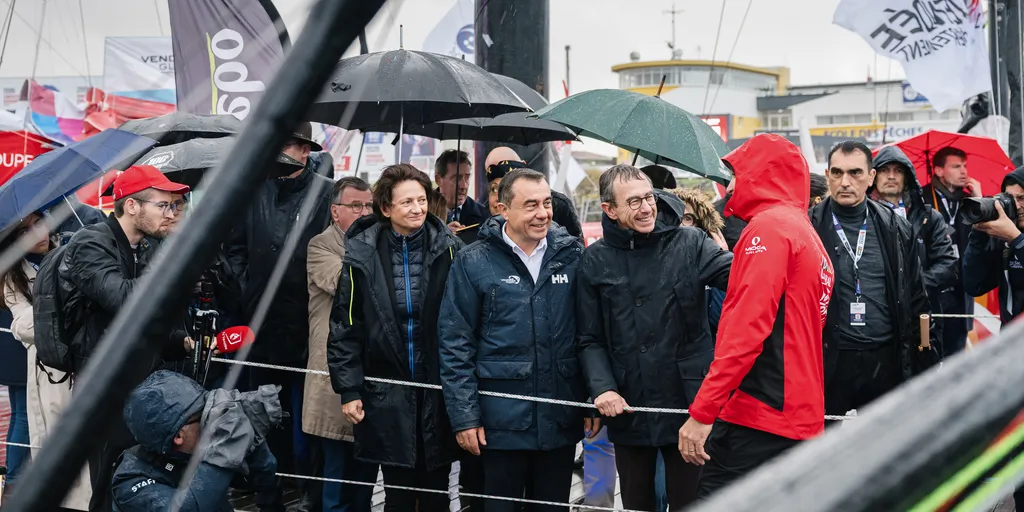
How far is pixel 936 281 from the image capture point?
18.6ft

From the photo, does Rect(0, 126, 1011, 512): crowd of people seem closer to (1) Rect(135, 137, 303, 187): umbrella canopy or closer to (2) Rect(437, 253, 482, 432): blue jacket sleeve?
(2) Rect(437, 253, 482, 432): blue jacket sleeve

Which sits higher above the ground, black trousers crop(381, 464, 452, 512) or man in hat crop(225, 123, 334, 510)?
man in hat crop(225, 123, 334, 510)

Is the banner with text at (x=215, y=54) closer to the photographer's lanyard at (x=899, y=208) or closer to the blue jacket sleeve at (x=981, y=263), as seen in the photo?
the photographer's lanyard at (x=899, y=208)

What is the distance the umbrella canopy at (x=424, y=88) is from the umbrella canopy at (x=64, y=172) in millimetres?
901

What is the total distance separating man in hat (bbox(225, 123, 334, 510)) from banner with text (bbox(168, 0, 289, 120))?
749mm

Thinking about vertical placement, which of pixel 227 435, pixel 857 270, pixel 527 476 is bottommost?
pixel 527 476

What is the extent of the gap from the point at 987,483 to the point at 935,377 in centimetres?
10

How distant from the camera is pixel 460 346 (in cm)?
446

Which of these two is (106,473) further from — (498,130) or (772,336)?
(498,130)

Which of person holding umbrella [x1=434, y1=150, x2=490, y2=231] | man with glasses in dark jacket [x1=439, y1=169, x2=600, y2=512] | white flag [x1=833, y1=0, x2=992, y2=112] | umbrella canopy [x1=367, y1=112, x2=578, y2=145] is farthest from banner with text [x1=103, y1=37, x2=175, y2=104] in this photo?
man with glasses in dark jacket [x1=439, y1=169, x2=600, y2=512]

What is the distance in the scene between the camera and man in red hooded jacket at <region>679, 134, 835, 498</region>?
3.50m

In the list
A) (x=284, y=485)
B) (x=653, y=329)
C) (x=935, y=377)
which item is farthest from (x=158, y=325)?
(x=284, y=485)

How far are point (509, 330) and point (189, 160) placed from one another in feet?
6.62

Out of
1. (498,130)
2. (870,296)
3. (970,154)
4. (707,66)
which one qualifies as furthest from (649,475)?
(707,66)
